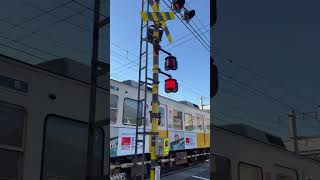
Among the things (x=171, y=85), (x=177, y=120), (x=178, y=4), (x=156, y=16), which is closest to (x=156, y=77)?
(x=171, y=85)

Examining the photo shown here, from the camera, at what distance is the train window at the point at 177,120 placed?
15.2 m

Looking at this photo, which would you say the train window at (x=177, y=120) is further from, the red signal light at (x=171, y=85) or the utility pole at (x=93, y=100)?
the utility pole at (x=93, y=100)

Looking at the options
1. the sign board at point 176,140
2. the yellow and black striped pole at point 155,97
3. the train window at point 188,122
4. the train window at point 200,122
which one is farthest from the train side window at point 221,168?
the train window at point 200,122

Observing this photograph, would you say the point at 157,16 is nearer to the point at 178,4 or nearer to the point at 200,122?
the point at 178,4

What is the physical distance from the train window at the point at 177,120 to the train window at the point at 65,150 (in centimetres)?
1375

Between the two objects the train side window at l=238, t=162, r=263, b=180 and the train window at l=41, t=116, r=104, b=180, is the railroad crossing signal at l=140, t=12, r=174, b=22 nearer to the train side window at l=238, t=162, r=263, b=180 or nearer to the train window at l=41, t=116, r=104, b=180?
the train window at l=41, t=116, r=104, b=180

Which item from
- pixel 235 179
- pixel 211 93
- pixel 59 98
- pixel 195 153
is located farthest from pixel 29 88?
pixel 195 153

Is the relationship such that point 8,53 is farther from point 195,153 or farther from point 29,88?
point 195,153

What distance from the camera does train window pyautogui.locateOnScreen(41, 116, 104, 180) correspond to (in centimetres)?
121

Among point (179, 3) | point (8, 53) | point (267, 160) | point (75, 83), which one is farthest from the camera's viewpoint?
point (179, 3)

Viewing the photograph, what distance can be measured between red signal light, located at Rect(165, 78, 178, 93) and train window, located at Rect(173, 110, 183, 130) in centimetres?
609

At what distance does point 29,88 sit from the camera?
3.80 ft

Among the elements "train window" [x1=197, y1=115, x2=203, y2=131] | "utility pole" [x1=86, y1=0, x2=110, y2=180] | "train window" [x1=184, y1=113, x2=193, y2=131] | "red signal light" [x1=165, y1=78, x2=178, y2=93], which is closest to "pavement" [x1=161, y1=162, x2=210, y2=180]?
"train window" [x1=184, y1=113, x2=193, y2=131]

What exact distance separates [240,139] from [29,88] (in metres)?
0.58
